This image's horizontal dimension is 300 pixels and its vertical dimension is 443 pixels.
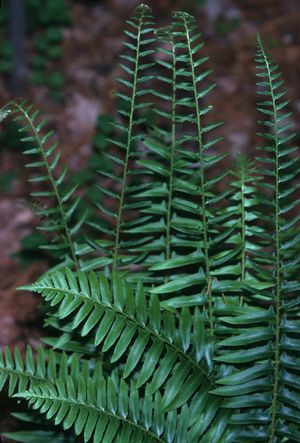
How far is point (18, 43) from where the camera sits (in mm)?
4953

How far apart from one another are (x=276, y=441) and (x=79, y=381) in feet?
2.06

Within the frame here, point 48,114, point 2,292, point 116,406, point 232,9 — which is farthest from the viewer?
point 232,9


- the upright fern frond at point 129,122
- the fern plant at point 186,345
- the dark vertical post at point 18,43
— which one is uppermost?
the dark vertical post at point 18,43

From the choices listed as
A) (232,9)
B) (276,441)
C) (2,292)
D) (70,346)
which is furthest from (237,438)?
(232,9)

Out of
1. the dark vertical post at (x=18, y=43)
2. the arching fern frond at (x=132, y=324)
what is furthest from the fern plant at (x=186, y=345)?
the dark vertical post at (x=18, y=43)

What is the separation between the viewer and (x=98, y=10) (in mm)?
5777

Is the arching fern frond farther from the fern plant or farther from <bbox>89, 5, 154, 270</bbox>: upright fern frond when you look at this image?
<bbox>89, 5, 154, 270</bbox>: upright fern frond

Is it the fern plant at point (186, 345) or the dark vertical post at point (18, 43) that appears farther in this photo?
the dark vertical post at point (18, 43)

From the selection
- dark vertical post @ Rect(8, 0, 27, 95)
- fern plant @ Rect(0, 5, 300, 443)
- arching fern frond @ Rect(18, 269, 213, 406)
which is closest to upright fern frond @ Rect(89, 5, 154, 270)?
fern plant @ Rect(0, 5, 300, 443)

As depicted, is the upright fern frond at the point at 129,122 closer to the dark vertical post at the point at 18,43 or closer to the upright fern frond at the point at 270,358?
the upright fern frond at the point at 270,358

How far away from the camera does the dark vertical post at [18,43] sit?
4.76 metres

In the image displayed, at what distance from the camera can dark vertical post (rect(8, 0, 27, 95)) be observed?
4.76m

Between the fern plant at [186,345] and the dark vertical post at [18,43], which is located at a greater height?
the dark vertical post at [18,43]

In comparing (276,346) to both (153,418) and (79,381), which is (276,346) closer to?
(153,418)
